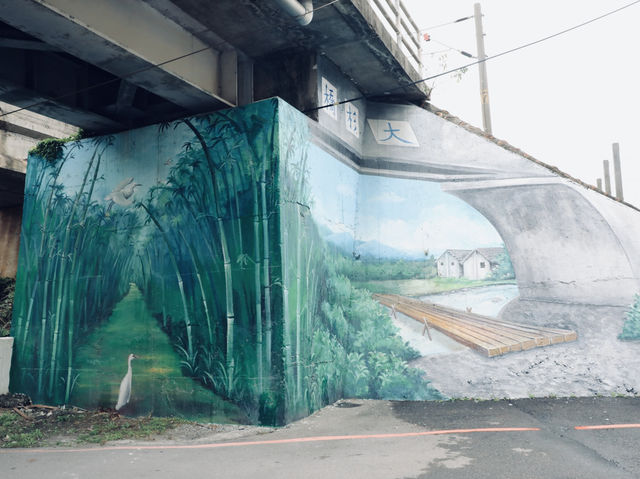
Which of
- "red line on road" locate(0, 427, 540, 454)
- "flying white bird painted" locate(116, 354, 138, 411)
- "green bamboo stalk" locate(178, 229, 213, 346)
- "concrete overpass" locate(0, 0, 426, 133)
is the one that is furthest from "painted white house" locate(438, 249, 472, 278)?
"flying white bird painted" locate(116, 354, 138, 411)

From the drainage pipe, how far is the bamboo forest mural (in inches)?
50.9

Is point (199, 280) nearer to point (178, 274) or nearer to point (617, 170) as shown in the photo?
point (178, 274)

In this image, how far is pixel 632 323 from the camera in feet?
28.2

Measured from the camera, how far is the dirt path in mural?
7.85 metres

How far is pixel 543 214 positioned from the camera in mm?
9281

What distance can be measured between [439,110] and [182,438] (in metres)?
7.56

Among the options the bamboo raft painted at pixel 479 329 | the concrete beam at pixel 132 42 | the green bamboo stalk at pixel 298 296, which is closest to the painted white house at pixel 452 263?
the bamboo raft painted at pixel 479 329

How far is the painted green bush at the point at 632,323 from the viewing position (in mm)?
8562

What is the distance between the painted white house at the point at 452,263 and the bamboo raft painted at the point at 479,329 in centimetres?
→ 63

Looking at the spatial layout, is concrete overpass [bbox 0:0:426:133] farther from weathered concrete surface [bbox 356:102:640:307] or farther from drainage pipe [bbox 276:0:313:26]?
weathered concrete surface [bbox 356:102:640:307]

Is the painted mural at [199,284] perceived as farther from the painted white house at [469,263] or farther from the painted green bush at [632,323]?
the painted green bush at [632,323]

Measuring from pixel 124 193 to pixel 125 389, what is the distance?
3366 millimetres

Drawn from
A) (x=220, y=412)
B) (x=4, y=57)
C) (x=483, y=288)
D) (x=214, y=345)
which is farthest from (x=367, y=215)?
(x=4, y=57)

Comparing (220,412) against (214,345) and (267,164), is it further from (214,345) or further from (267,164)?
(267,164)
